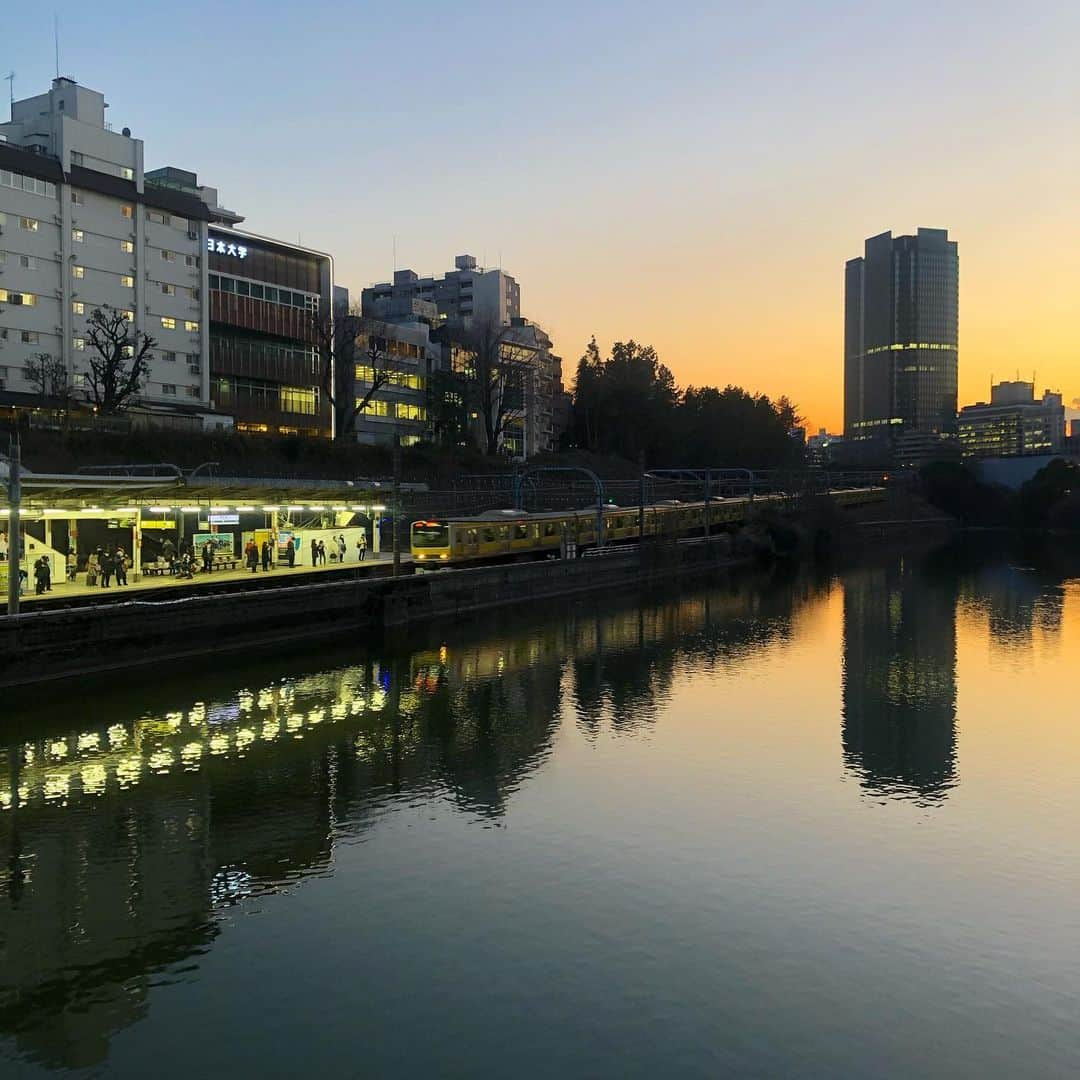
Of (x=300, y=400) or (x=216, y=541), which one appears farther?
(x=300, y=400)

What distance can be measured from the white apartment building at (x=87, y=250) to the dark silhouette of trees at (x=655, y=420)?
4103 centimetres

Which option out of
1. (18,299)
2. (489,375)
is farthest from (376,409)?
(18,299)

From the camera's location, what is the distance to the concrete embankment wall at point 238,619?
22.7 m

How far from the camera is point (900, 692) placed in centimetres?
2522

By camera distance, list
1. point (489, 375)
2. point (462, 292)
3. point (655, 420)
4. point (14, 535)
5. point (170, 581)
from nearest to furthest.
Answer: point (14, 535) → point (170, 581) → point (489, 375) → point (655, 420) → point (462, 292)

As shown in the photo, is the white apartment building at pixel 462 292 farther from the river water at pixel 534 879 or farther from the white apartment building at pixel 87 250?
the river water at pixel 534 879

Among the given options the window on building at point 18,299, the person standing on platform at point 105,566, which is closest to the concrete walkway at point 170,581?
the person standing on platform at point 105,566

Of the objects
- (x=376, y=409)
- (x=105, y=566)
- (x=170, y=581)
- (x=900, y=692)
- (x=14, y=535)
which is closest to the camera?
(x=14, y=535)

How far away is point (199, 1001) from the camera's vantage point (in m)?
9.70

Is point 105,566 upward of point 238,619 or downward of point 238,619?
upward

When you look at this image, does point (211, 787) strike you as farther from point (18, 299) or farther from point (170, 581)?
point (18, 299)

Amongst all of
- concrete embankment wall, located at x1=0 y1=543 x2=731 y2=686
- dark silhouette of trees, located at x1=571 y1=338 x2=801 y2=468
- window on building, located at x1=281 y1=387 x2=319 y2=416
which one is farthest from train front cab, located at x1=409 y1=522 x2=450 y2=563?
dark silhouette of trees, located at x1=571 y1=338 x2=801 y2=468

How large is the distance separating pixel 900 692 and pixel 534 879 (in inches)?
615

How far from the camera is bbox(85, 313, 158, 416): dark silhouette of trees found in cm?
5084
